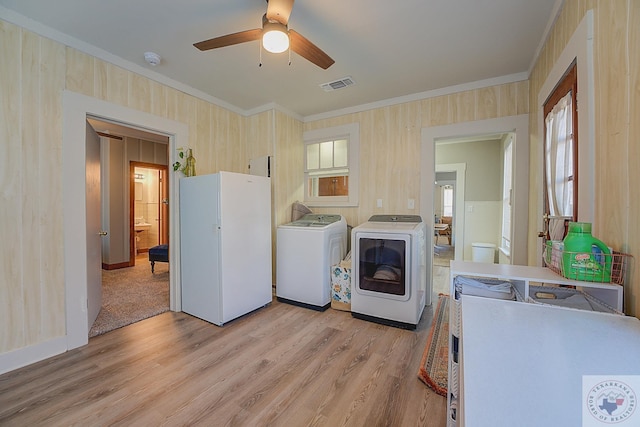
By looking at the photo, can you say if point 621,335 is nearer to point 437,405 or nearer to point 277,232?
point 437,405

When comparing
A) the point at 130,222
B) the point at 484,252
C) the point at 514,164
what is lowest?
the point at 484,252

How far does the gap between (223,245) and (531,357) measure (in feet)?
7.72

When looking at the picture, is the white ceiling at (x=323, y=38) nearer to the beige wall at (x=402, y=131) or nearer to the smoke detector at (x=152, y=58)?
the smoke detector at (x=152, y=58)

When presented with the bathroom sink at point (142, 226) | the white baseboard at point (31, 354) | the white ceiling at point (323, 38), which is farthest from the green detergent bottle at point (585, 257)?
the bathroom sink at point (142, 226)

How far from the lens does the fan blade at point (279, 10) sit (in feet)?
4.91

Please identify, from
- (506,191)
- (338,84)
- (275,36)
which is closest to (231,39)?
(275,36)

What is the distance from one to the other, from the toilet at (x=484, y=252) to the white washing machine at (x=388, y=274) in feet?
8.42

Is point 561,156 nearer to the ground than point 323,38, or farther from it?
nearer to the ground

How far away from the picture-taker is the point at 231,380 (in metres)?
1.75

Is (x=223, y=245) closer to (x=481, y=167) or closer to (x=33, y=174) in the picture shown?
(x=33, y=174)

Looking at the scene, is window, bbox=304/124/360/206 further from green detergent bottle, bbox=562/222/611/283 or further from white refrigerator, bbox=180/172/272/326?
green detergent bottle, bbox=562/222/611/283

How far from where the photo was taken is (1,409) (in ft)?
4.91

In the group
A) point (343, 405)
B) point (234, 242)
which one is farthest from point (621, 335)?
point (234, 242)

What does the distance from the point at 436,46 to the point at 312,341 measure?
2.71m
